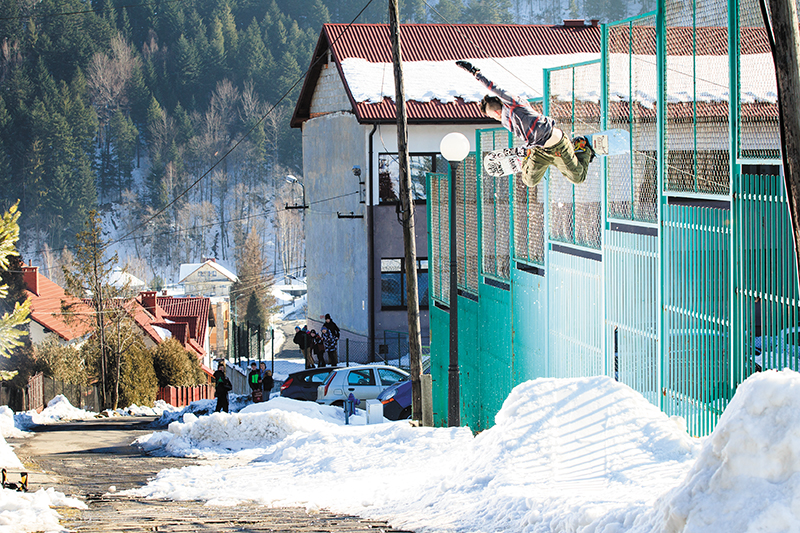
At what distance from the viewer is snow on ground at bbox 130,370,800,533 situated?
445 cm

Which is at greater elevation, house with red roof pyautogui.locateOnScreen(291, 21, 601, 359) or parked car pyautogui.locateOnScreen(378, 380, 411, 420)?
house with red roof pyautogui.locateOnScreen(291, 21, 601, 359)

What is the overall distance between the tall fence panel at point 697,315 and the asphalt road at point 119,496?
3258 mm

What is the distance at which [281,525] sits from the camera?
7211 mm

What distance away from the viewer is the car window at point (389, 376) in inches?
826

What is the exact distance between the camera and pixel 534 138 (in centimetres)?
797

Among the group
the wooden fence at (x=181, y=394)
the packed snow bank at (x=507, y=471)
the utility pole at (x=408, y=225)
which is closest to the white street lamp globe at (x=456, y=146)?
the utility pole at (x=408, y=225)

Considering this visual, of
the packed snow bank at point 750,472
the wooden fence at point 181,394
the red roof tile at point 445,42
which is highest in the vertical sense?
the red roof tile at point 445,42

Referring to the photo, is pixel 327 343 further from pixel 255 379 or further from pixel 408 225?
pixel 408 225

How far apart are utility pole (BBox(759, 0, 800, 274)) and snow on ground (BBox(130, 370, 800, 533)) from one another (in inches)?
50.6

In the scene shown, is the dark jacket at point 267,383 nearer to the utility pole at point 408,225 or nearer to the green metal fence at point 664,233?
the utility pole at point 408,225

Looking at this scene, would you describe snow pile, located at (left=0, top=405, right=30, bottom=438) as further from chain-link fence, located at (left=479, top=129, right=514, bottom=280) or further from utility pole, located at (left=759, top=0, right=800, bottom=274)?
utility pole, located at (left=759, top=0, right=800, bottom=274)

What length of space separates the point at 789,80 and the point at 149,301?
177 feet

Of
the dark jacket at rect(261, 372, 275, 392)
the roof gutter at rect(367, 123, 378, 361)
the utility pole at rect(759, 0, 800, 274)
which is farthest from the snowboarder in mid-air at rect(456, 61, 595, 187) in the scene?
the roof gutter at rect(367, 123, 378, 361)

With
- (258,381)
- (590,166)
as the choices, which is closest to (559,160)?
(590,166)
